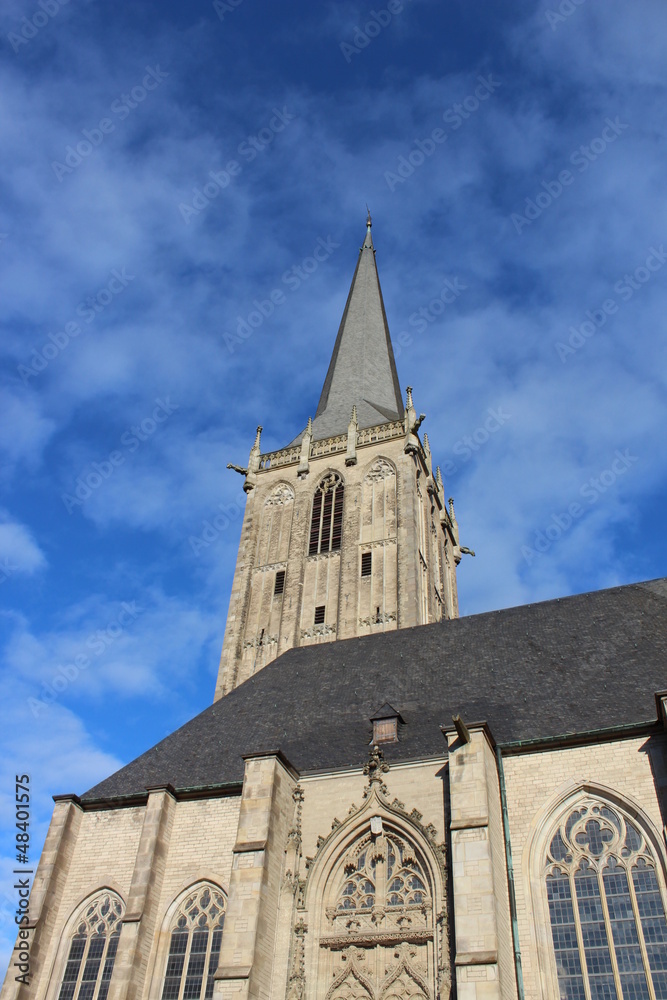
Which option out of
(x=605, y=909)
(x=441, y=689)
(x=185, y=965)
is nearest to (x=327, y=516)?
(x=441, y=689)

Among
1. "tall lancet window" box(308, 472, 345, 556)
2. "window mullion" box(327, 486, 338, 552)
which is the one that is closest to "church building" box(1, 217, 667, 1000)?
"window mullion" box(327, 486, 338, 552)

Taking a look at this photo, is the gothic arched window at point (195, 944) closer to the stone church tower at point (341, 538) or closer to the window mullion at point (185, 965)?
the window mullion at point (185, 965)

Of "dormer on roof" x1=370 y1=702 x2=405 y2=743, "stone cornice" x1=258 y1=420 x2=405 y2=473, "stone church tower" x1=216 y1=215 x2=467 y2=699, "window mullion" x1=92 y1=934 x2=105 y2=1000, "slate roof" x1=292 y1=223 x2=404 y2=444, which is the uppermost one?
"slate roof" x1=292 y1=223 x2=404 y2=444

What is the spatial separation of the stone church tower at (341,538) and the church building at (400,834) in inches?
397

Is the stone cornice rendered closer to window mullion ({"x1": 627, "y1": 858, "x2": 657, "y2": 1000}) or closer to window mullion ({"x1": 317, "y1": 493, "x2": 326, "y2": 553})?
window mullion ({"x1": 317, "y1": 493, "x2": 326, "y2": 553})

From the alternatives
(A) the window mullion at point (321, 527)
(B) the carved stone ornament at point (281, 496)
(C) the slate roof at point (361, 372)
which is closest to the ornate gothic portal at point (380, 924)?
(A) the window mullion at point (321, 527)

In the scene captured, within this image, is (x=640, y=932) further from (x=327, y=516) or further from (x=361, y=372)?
(x=361, y=372)

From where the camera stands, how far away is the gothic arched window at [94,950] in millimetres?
12680

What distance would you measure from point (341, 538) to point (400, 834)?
1910cm

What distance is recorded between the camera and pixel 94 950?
1301cm

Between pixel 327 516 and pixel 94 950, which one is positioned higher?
pixel 327 516

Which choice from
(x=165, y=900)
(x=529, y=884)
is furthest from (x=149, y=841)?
(x=529, y=884)

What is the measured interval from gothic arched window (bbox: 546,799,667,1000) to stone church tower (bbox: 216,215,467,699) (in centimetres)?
1588

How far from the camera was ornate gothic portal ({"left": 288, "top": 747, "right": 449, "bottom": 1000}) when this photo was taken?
1106 centimetres
